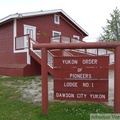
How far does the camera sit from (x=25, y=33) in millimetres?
15875

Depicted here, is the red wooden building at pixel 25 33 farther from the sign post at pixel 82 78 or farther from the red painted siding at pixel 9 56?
the sign post at pixel 82 78

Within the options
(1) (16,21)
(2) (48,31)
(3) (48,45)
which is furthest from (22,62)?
(3) (48,45)

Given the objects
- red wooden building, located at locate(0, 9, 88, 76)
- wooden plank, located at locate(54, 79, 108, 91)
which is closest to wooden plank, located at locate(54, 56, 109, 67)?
wooden plank, located at locate(54, 79, 108, 91)

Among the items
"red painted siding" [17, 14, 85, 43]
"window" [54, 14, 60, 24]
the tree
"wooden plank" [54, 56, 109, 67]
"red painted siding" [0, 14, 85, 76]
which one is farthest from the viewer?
the tree

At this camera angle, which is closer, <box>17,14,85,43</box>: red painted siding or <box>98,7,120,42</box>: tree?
<box>17,14,85,43</box>: red painted siding

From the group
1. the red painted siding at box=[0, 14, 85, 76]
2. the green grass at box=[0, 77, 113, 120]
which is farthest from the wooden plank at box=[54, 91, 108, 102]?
the red painted siding at box=[0, 14, 85, 76]

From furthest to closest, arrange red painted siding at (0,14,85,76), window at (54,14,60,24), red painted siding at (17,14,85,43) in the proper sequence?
window at (54,14,60,24) → red painted siding at (17,14,85,43) → red painted siding at (0,14,85,76)

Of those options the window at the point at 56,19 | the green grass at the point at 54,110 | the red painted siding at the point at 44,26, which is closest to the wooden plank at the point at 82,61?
the green grass at the point at 54,110

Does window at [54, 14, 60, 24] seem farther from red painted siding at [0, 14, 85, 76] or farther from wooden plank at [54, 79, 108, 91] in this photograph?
wooden plank at [54, 79, 108, 91]

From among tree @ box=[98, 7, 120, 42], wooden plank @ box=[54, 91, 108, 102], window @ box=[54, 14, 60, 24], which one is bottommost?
wooden plank @ box=[54, 91, 108, 102]

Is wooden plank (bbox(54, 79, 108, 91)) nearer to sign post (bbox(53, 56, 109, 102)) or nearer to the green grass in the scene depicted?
sign post (bbox(53, 56, 109, 102))

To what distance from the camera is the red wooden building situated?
13.2 metres

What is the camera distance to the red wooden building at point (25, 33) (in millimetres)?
13242

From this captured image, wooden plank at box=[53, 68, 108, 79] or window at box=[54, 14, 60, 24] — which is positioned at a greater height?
window at box=[54, 14, 60, 24]
